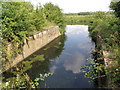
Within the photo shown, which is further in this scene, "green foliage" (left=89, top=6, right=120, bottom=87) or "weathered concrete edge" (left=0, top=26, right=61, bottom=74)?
"weathered concrete edge" (left=0, top=26, right=61, bottom=74)

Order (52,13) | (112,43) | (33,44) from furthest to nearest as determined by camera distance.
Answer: (52,13) < (33,44) < (112,43)

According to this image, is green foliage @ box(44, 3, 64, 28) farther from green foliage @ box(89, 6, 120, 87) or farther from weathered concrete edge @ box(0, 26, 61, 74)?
green foliage @ box(89, 6, 120, 87)

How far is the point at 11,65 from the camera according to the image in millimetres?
11109

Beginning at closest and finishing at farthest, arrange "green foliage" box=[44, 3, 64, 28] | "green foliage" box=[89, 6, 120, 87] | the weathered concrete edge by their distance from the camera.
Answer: "green foliage" box=[89, 6, 120, 87]
the weathered concrete edge
"green foliage" box=[44, 3, 64, 28]

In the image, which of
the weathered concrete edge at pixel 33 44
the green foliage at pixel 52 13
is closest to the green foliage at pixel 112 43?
the weathered concrete edge at pixel 33 44

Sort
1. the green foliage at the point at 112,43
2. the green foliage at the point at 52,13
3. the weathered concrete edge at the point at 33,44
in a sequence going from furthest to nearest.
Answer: the green foliage at the point at 52,13 < the weathered concrete edge at the point at 33,44 < the green foliage at the point at 112,43

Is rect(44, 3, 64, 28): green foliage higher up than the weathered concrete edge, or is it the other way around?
rect(44, 3, 64, 28): green foliage

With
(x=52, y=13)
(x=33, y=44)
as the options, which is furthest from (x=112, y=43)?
(x=52, y=13)

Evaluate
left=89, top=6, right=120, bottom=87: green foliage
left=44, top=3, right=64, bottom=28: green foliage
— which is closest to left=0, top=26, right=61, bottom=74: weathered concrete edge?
left=44, top=3, right=64, bottom=28: green foliage

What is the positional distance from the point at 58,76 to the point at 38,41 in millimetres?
8798

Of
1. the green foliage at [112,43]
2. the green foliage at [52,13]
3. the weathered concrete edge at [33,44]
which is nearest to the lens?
the green foliage at [112,43]

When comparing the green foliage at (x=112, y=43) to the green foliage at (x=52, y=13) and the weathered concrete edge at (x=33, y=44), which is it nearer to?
the weathered concrete edge at (x=33, y=44)

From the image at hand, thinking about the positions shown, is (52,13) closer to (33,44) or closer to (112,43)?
(33,44)

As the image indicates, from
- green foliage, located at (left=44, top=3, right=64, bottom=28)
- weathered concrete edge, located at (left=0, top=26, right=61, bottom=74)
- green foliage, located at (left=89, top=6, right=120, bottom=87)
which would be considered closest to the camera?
green foliage, located at (left=89, top=6, right=120, bottom=87)
